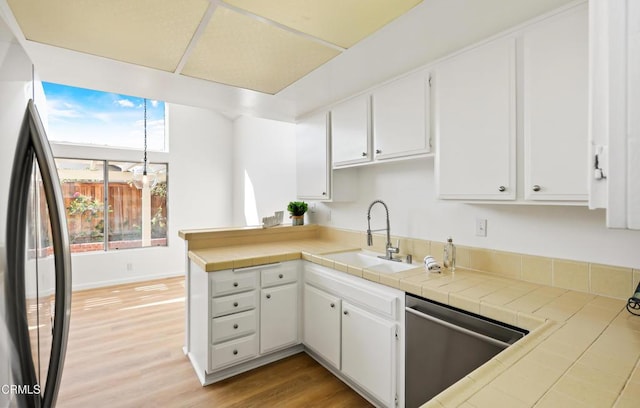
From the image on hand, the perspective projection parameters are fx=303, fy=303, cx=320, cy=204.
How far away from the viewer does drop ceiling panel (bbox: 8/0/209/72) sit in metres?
1.36

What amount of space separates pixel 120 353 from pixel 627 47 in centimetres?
347

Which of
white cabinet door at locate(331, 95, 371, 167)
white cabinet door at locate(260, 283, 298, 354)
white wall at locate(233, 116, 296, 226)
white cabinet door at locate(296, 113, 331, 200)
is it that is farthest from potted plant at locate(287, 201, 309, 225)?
white cabinet door at locate(260, 283, 298, 354)

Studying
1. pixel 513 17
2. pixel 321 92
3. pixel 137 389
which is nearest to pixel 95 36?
pixel 321 92

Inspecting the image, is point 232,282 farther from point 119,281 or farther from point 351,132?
point 119,281

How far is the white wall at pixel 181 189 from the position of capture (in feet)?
14.9

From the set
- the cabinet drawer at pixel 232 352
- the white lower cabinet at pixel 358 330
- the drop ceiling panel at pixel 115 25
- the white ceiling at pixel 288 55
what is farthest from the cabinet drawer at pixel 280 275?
the drop ceiling panel at pixel 115 25

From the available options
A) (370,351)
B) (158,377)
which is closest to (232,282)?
(158,377)

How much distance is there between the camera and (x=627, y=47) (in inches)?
19.9

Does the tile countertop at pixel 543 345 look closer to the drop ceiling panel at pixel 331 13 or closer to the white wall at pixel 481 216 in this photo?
the white wall at pixel 481 216

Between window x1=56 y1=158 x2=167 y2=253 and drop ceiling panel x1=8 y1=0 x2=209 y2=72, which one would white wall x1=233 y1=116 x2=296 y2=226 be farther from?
drop ceiling panel x1=8 y1=0 x2=209 y2=72

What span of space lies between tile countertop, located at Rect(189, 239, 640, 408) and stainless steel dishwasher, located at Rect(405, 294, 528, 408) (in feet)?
0.19

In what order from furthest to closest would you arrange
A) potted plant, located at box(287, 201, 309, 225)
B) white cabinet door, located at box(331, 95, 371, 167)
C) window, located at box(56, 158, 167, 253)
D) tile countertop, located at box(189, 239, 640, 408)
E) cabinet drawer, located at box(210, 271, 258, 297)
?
window, located at box(56, 158, 167, 253) → potted plant, located at box(287, 201, 309, 225) → white cabinet door, located at box(331, 95, 371, 167) → cabinet drawer, located at box(210, 271, 258, 297) → tile countertop, located at box(189, 239, 640, 408)

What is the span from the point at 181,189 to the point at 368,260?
399 cm

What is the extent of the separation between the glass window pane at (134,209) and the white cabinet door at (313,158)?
120 inches
